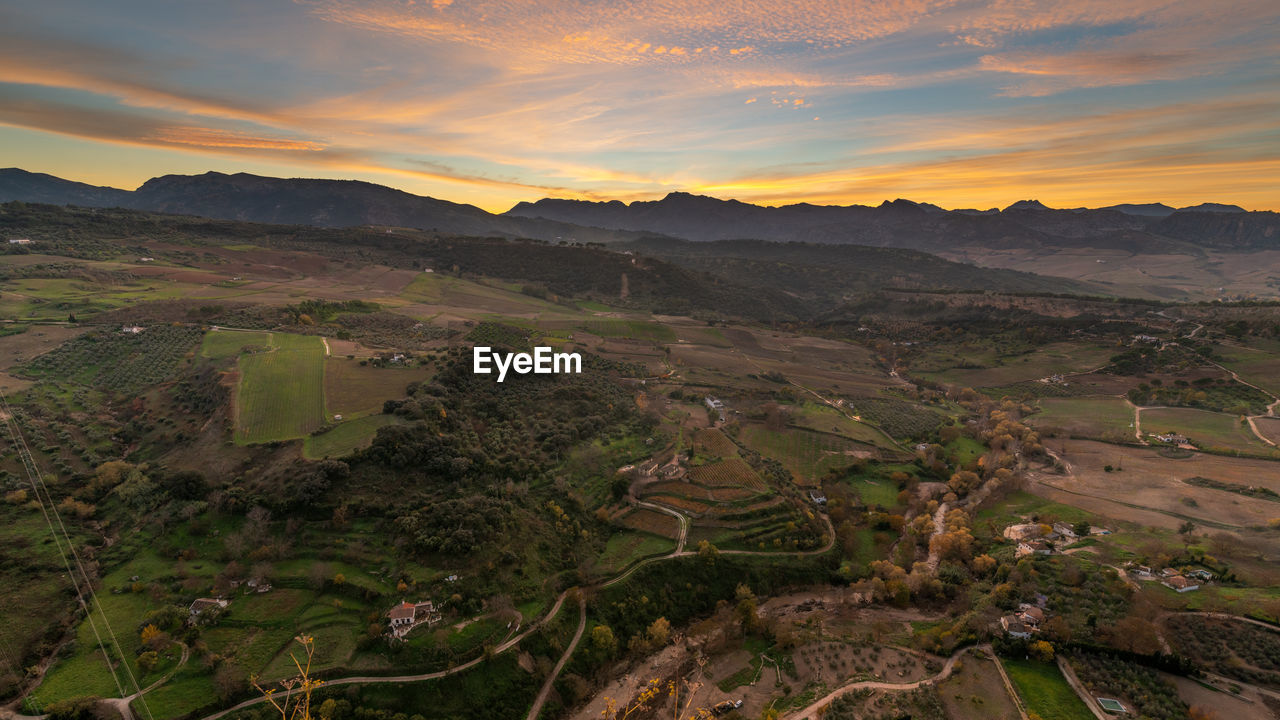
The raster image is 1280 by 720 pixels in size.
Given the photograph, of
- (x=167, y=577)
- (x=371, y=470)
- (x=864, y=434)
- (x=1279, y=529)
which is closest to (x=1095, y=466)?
(x=1279, y=529)

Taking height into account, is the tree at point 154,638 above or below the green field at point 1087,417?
below

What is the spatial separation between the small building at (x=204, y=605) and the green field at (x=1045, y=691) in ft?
218

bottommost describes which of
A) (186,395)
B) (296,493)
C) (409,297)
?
(296,493)

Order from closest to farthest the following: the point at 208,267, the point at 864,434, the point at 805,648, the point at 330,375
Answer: the point at 805,648 → the point at 330,375 → the point at 864,434 → the point at 208,267

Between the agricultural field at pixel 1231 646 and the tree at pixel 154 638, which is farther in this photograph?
the agricultural field at pixel 1231 646

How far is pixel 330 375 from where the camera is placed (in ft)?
245

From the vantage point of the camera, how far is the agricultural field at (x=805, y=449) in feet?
261

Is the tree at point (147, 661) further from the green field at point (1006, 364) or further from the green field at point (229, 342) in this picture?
the green field at point (1006, 364)

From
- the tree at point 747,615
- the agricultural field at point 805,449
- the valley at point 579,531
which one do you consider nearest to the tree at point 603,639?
the valley at point 579,531

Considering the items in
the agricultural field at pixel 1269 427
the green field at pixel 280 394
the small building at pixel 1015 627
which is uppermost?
the green field at pixel 280 394

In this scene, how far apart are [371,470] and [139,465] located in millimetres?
24331

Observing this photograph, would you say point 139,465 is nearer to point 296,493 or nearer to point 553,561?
point 296,493

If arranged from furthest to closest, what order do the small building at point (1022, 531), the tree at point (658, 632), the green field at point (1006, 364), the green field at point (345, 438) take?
the green field at point (1006, 364)
the small building at point (1022, 531)
the green field at point (345, 438)
the tree at point (658, 632)

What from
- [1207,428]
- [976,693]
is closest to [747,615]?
[976,693]
